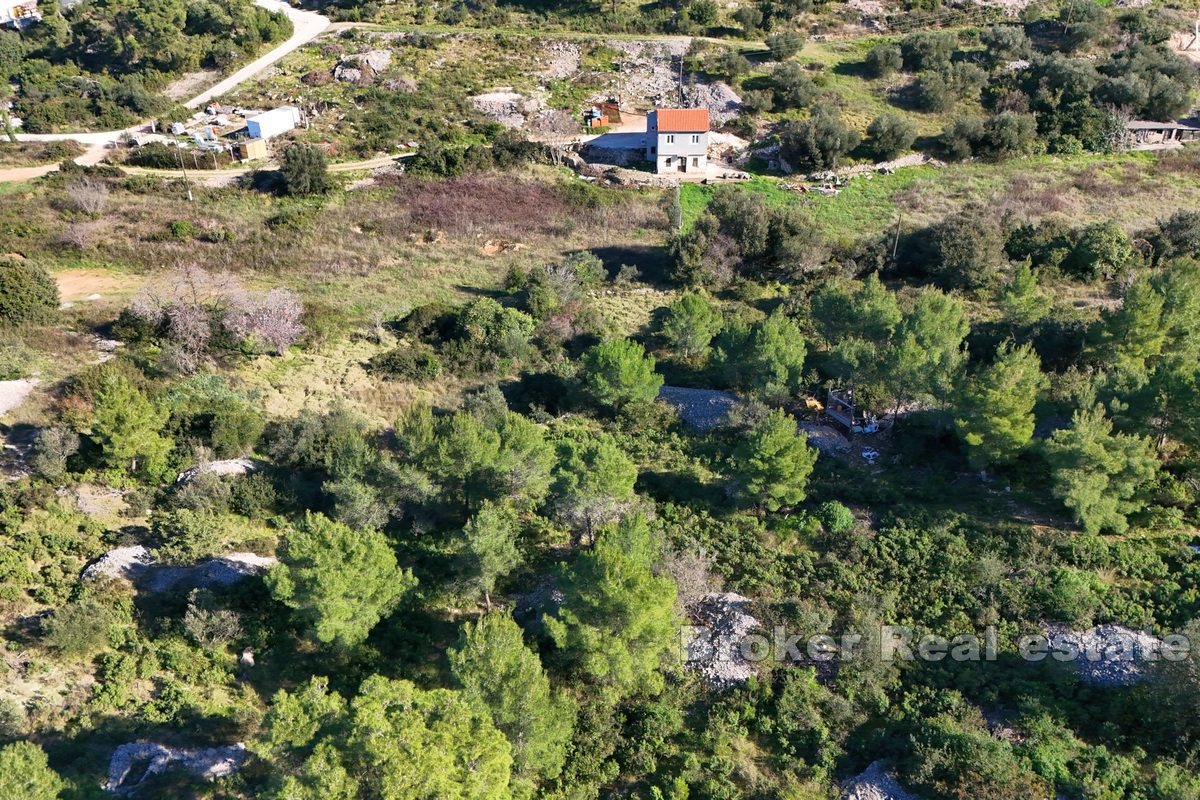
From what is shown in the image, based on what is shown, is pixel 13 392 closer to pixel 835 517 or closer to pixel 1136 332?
pixel 835 517

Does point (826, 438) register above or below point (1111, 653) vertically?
above

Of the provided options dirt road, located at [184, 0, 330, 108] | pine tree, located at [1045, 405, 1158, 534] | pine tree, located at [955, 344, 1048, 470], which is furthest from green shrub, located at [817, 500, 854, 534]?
dirt road, located at [184, 0, 330, 108]

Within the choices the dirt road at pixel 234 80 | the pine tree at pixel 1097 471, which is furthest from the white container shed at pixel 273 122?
the pine tree at pixel 1097 471

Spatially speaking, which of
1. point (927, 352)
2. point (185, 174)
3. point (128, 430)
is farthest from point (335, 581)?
point (185, 174)

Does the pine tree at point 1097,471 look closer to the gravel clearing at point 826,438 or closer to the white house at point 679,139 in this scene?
the gravel clearing at point 826,438

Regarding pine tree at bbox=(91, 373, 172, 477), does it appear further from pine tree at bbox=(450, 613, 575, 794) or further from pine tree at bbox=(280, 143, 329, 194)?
pine tree at bbox=(280, 143, 329, 194)

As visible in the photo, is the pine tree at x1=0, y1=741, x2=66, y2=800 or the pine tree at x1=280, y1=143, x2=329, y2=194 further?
the pine tree at x1=280, y1=143, x2=329, y2=194
